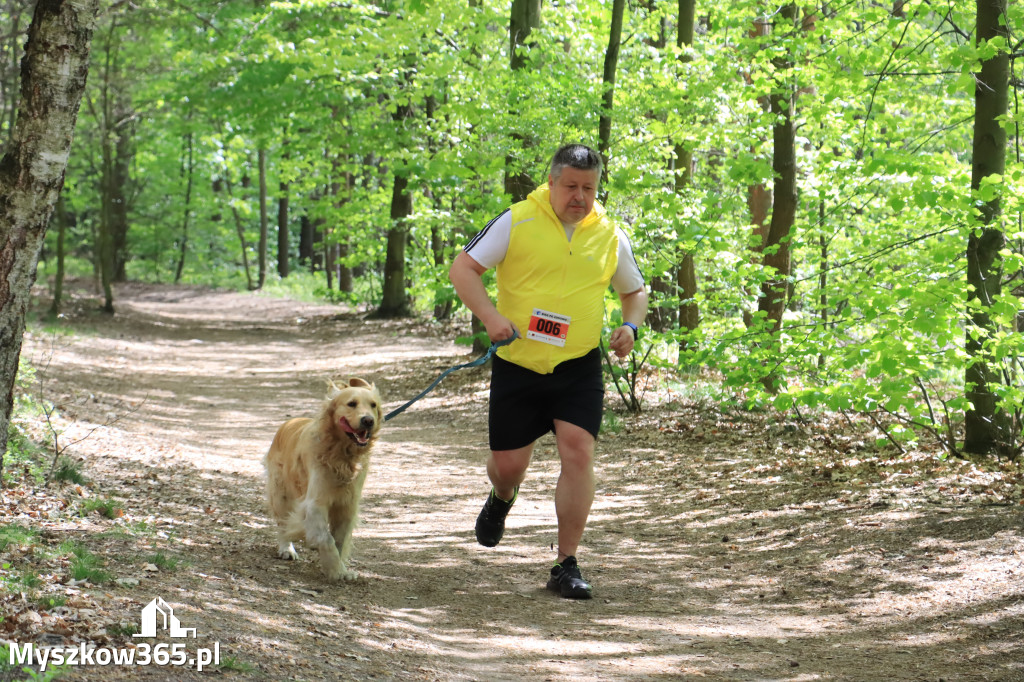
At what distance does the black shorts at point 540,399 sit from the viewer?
4.98 m

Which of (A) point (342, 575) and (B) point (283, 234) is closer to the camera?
(A) point (342, 575)

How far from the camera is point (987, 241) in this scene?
23.6 ft

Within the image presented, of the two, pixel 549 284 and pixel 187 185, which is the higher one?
pixel 187 185

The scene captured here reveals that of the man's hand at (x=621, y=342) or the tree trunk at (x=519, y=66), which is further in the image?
the tree trunk at (x=519, y=66)

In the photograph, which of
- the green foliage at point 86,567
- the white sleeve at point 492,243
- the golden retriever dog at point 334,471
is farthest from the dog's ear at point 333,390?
the green foliage at point 86,567

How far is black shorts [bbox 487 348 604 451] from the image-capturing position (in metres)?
4.98

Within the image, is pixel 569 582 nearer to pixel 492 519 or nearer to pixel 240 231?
pixel 492 519

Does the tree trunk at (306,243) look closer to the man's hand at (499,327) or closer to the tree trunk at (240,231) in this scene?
the tree trunk at (240,231)

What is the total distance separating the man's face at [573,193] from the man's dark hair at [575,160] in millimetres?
20

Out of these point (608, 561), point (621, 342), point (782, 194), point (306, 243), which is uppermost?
point (306, 243)

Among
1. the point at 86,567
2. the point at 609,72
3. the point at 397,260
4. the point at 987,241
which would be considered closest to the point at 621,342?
the point at 86,567

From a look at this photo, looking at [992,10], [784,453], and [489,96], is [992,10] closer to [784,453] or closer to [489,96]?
[784,453]

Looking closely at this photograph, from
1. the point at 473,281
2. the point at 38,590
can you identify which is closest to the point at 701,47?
the point at 473,281

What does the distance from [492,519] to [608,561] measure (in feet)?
3.39
